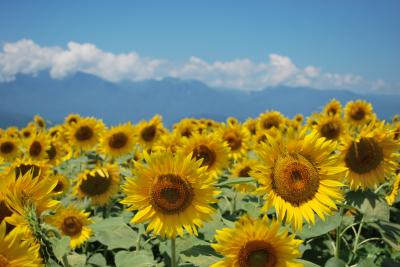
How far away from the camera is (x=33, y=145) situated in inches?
309

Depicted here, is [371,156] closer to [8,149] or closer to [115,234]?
[115,234]

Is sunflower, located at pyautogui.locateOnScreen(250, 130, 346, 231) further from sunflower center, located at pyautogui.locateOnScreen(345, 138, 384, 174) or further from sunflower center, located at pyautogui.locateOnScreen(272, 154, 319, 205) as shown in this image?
sunflower center, located at pyautogui.locateOnScreen(345, 138, 384, 174)

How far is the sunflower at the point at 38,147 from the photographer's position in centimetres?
776

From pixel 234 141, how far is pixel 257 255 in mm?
4281

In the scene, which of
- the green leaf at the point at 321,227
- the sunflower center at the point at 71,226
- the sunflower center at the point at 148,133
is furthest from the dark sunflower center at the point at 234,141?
the green leaf at the point at 321,227

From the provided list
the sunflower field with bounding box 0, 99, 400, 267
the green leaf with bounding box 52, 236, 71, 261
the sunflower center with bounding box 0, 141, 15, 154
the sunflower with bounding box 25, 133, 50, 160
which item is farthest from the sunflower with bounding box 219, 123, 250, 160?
the sunflower center with bounding box 0, 141, 15, 154

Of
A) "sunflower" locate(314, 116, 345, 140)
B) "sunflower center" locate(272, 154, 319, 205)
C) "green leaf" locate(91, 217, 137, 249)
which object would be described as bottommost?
"green leaf" locate(91, 217, 137, 249)

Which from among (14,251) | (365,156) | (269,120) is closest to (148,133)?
(269,120)

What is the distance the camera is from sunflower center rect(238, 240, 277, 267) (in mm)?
2885

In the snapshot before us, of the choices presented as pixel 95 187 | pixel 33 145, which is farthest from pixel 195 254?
pixel 33 145

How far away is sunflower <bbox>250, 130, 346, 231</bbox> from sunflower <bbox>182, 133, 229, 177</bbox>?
1.76 m

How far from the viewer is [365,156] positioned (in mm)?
4656

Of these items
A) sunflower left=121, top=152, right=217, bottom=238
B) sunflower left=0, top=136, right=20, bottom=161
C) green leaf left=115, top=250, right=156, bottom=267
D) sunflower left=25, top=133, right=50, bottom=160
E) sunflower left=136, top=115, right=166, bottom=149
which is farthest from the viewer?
sunflower left=0, top=136, right=20, bottom=161

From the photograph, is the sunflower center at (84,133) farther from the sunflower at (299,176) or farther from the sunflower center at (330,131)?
the sunflower at (299,176)
